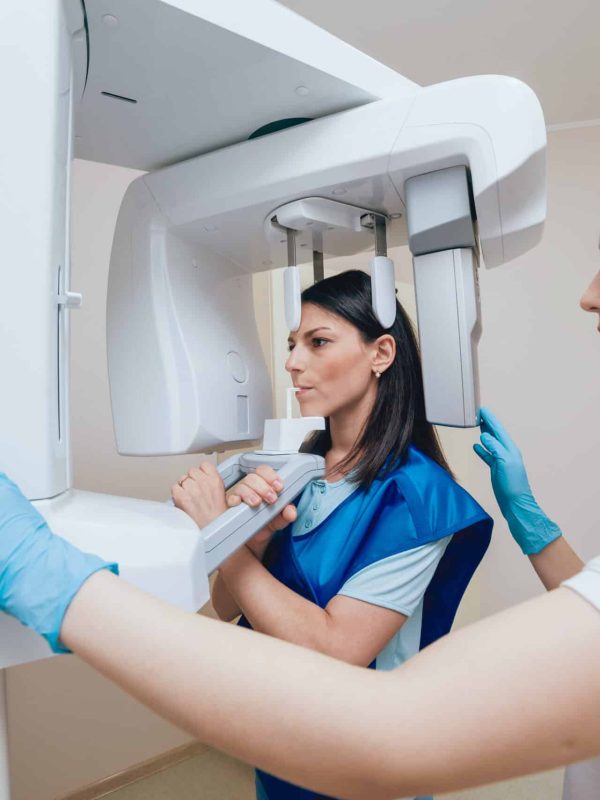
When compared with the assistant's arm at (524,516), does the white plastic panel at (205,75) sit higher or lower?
higher

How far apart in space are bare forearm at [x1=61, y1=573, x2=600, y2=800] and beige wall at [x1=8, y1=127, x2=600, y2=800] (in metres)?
1.70

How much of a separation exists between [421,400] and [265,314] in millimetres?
1190

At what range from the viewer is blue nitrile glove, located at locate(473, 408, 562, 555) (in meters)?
1.25

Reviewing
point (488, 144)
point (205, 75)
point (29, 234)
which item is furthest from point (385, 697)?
point (205, 75)

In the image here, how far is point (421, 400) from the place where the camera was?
1241 mm

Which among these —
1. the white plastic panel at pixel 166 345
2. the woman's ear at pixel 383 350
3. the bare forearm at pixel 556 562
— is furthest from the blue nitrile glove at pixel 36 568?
the bare forearm at pixel 556 562

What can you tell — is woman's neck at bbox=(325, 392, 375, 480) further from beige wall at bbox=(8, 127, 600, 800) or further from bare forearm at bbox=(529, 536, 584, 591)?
beige wall at bbox=(8, 127, 600, 800)

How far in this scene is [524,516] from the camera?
4.13 feet

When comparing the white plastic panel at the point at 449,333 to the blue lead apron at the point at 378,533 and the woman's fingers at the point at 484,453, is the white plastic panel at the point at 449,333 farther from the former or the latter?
the woman's fingers at the point at 484,453

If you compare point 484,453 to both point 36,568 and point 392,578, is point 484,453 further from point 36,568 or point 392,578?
point 36,568

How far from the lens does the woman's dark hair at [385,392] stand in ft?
3.76

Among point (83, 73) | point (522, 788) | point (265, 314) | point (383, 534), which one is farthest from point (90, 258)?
point (522, 788)

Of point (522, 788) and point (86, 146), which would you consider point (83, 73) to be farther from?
point (522, 788)

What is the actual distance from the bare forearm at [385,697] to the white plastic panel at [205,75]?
66 centimetres
